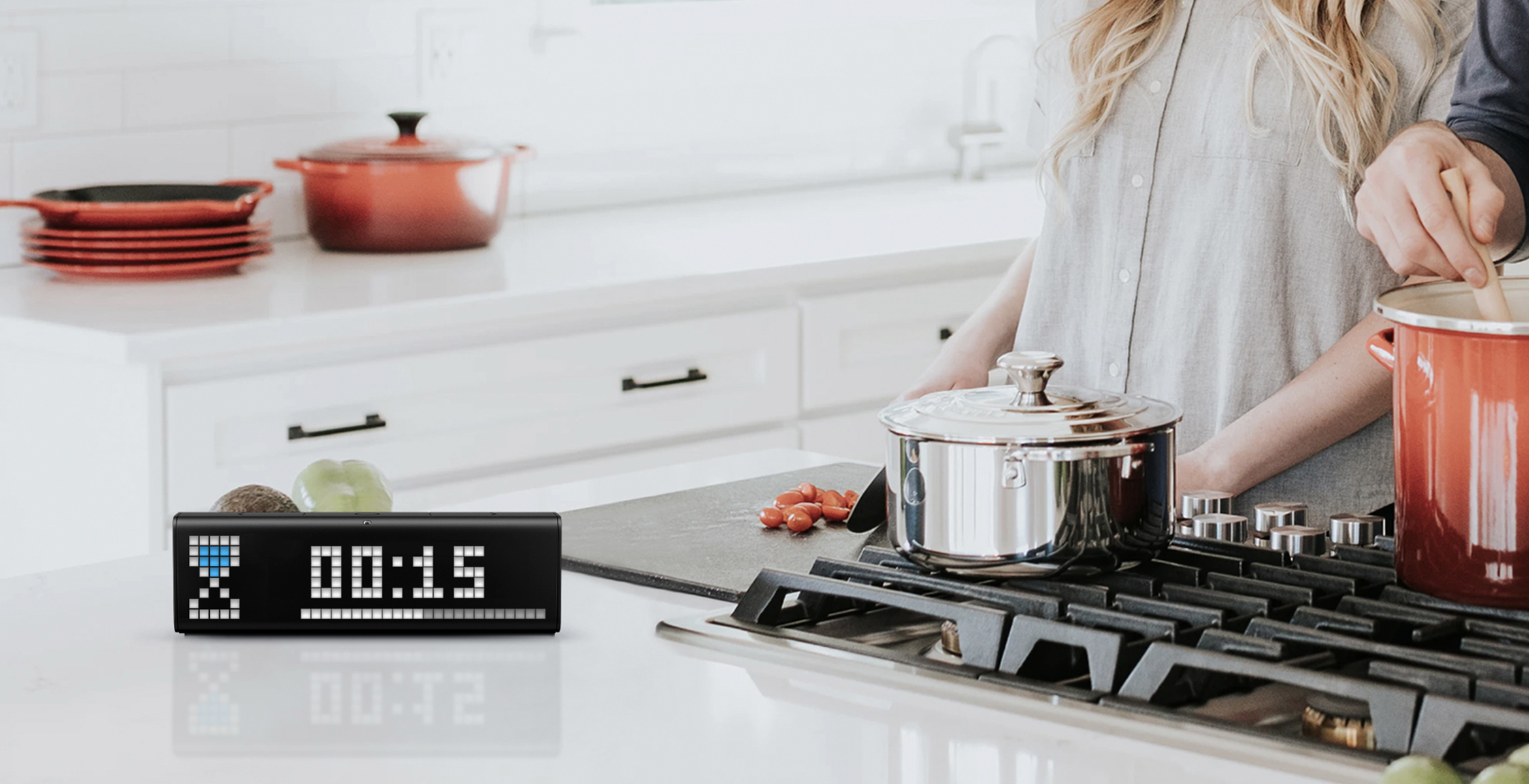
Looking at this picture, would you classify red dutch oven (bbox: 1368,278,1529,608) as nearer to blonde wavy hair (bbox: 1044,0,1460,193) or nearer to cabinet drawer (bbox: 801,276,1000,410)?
blonde wavy hair (bbox: 1044,0,1460,193)

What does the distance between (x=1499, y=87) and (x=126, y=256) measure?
1968mm

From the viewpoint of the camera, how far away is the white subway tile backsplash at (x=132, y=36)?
3.09 metres

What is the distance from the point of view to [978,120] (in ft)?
14.5

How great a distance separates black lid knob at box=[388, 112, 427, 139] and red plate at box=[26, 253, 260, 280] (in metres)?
0.35

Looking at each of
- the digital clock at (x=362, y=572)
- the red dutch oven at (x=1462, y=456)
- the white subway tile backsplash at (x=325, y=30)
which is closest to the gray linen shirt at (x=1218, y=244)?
the red dutch oven at (x=1462, y=456)

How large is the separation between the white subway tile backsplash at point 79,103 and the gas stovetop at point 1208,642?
219 cm

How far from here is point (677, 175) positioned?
3.93 meters

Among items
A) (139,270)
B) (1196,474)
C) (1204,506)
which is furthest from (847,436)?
(1204,506)

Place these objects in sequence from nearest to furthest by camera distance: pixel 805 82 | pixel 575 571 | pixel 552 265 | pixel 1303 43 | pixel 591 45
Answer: pixel 575 571
pixel 1303 43
pixel 552 265
pixel 591 45
pixel 805 82

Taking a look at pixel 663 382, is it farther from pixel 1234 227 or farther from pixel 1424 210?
pixel 1424 210

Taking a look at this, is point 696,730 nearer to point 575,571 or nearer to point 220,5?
point 575,571

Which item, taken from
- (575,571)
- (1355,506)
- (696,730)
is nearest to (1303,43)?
(1355,506)

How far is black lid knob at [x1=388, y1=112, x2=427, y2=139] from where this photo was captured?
10.2 ft

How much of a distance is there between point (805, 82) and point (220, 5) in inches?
50.1
